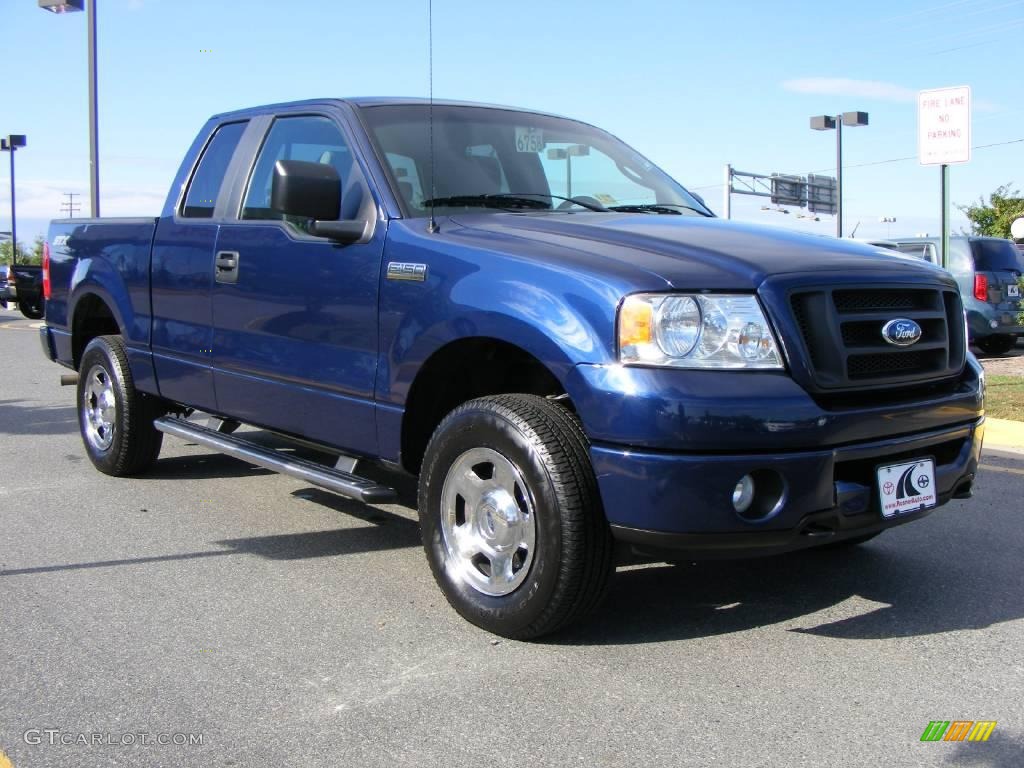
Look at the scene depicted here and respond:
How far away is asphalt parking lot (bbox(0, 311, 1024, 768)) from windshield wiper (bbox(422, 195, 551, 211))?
1541 mm

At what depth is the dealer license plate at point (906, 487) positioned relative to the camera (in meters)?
3.54

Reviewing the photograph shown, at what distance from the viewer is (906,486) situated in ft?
11.9

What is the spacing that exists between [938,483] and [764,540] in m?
0.82

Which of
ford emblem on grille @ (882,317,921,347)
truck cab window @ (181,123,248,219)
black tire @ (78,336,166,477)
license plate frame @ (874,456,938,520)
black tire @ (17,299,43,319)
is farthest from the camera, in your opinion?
black tire @ (17,299,43,319)

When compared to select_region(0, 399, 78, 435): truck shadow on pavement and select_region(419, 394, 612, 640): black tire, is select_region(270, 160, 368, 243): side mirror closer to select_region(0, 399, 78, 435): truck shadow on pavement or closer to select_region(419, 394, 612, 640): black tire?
select_region(419, 394, 612, 640): black tire

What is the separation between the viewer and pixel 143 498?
588 centimetres

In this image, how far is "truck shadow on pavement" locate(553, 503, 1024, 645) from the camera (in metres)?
3.86

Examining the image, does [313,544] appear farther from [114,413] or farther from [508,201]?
[114,413]

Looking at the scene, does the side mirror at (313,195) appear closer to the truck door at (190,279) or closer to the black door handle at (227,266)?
the black door handle at (227,266)

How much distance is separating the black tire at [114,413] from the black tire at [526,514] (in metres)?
2.82

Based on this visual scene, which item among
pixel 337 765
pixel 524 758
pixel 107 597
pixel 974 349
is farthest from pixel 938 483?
pixel 974 349

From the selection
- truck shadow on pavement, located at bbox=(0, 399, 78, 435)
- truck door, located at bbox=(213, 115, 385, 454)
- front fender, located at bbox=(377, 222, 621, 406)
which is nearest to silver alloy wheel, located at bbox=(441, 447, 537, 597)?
front fender, located at bbox=(377, 222, 621, 406)

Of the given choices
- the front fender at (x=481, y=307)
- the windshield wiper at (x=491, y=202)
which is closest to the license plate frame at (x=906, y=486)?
the front fender at (x=481, y=307)

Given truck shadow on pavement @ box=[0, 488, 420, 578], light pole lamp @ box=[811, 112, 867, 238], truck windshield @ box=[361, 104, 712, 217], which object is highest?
light pole lamp @ box=[811, 112, 867, 238]
